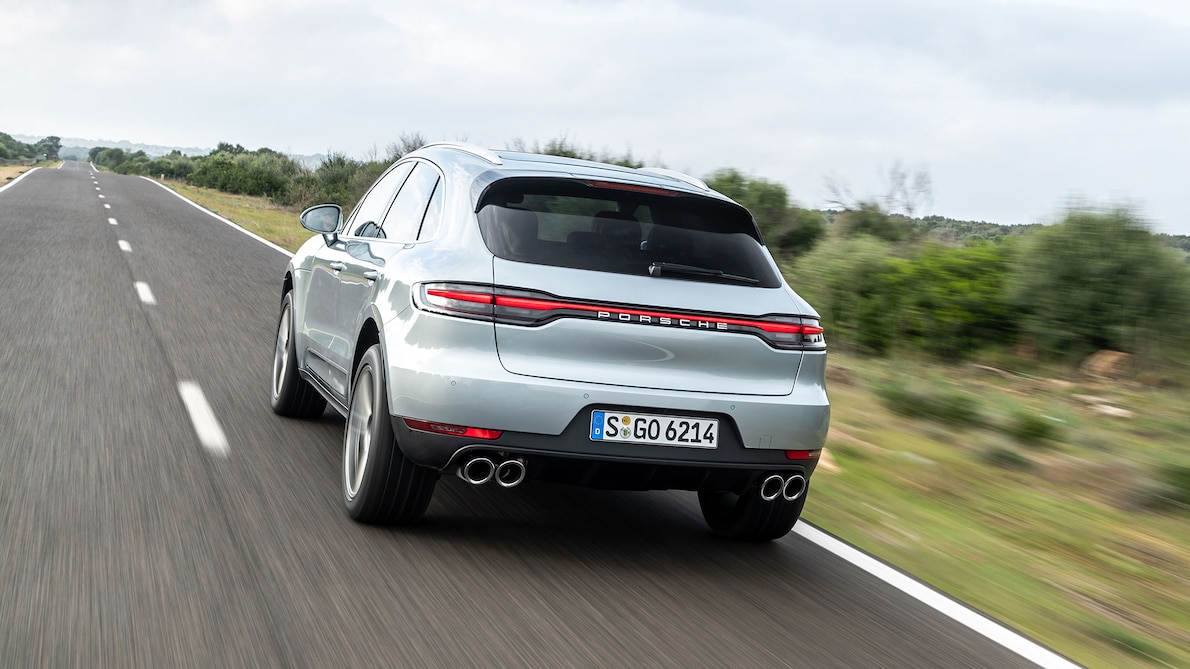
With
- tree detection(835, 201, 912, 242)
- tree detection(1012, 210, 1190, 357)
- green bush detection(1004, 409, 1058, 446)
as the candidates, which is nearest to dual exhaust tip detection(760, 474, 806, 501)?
green bush detection(1004, 409, 1058, 446)

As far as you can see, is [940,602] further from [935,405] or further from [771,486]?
[935,405]

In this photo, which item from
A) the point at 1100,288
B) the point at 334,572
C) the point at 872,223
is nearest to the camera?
the point at 334,572

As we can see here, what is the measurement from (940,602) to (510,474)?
182 centimetres

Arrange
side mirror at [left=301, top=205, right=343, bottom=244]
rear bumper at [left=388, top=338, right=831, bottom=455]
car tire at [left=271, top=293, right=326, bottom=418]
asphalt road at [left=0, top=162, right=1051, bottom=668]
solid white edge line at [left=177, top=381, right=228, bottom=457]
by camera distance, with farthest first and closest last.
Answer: car tire at [left=271, top=293, right=326, bottom=418], side mirror at [left=301, top=205, right=343, bottom=244], solid white edge line at [left=177, top=381, right=228, bottom=457], rear bumper at [left=388, top=338, right=831, bottom=455], asphalt road at [left=0, top=162, right=1051, bottom=668]

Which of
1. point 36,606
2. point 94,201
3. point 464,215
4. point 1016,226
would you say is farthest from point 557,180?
point 94,201

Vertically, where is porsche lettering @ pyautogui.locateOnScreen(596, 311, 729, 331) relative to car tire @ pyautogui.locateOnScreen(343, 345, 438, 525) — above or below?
above

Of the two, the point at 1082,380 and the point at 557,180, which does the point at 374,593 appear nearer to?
the point at 557,180

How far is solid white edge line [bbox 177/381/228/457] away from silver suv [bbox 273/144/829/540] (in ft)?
4.56

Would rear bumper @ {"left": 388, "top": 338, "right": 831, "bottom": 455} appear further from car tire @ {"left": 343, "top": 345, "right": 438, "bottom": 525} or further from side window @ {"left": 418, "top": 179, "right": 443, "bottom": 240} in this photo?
side window @ {"left": 418, "top": 179, "right": 443, "bottom": 240}

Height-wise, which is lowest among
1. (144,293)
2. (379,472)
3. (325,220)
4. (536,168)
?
(144,293)

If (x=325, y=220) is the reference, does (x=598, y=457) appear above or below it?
below

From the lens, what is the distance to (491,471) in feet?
14.9

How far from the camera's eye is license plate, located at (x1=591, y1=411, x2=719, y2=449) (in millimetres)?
4461

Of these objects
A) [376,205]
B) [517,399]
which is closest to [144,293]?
[376,205]
